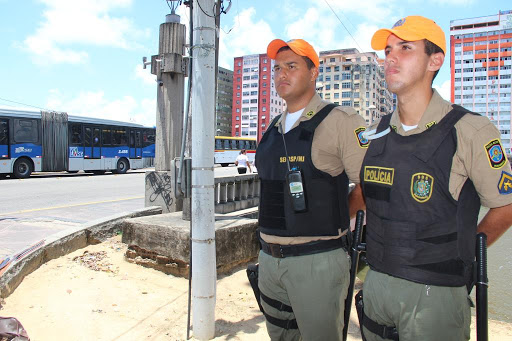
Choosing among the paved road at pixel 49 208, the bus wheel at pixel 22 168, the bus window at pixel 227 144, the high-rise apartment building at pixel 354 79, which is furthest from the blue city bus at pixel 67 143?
the high-rise apartment building at pixel 354 79

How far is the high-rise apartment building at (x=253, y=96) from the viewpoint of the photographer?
4712 inches

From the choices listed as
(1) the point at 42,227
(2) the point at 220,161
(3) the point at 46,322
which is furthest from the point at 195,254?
(2) the point at 220,161

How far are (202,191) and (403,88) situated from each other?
6.20ft

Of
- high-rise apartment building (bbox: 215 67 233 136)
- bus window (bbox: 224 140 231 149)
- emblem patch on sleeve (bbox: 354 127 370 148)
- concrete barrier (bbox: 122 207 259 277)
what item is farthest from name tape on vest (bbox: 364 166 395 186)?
high-rise apartment building (bbox: 215 67 233 136)

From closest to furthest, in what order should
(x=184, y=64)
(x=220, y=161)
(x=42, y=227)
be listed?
(x=42, y=227) → (x=184, y=64) → (x=220, y=161)

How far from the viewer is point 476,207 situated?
1.69m

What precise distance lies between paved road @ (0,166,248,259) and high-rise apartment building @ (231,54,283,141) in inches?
4166

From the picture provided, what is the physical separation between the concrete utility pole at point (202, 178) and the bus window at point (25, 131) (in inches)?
715

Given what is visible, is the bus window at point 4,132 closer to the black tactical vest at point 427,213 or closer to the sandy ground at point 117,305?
the sandy ground at point 117,305

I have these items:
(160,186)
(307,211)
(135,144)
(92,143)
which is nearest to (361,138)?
(307,211)

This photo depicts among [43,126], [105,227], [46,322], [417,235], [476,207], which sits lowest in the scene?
[46,322]

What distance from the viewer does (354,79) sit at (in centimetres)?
11438

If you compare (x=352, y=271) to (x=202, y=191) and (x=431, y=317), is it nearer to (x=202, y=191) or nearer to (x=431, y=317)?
(x=431, y=317)

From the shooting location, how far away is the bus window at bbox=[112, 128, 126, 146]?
23.0 m
